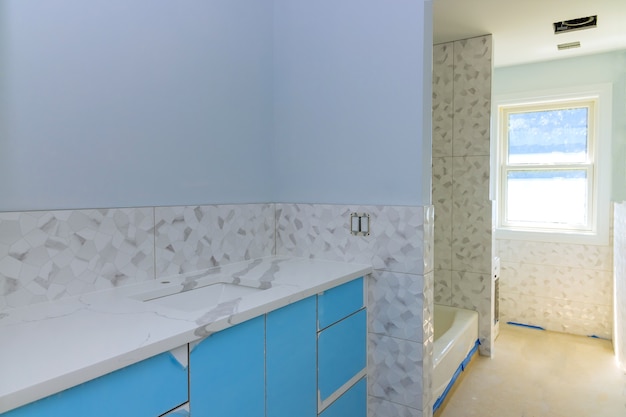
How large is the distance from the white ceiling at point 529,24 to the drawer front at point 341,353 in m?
2.08

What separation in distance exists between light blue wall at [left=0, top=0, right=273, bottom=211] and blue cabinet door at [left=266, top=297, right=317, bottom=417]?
0.64 m

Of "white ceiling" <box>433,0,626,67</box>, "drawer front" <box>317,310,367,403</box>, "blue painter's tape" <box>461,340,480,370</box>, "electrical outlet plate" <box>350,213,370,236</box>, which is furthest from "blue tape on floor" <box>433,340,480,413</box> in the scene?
"white ceiling" <box>433,0,626,67</box>

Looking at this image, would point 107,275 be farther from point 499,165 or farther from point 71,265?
point 499,165

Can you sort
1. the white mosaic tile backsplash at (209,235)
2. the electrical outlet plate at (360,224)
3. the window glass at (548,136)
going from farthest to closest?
1. the window glass at (548,136)
2. the electrical outlet plate at (360,224)
3. the white mosaic tile backsplash at (209,235)

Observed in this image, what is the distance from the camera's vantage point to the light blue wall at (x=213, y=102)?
1.17m

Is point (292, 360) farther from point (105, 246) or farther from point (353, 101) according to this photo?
point (353, 101)

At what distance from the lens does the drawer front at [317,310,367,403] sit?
4.79ft

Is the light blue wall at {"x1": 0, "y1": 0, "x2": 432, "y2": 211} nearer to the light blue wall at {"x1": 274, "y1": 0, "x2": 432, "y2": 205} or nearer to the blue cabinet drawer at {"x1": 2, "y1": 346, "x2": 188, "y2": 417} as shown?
the light blue wall at {"x1": 274, "y1": 0, "x2": 432, "y2": 205}

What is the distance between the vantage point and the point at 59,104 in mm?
1209

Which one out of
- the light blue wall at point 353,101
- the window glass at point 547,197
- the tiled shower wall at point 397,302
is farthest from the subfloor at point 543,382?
the light blue wall at point 353,101

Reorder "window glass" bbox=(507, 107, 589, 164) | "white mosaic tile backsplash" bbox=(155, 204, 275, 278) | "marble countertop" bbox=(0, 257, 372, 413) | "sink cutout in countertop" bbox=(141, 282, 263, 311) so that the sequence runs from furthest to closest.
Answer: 1. "window glass" bbox=(507, 107, 589, 164)
2. "white mosaic tile backsplash" bbox=(155, 204, 275, 278)
3. "sink cutout in countertop" bbox=(141, 282, 263, 311)
4. "marble countertop" bbox=(0, 257, 372, 413)

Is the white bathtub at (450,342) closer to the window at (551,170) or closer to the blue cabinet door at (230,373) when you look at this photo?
the window at (551,170)

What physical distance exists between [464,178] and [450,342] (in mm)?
1332

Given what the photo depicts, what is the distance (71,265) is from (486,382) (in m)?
2.57
